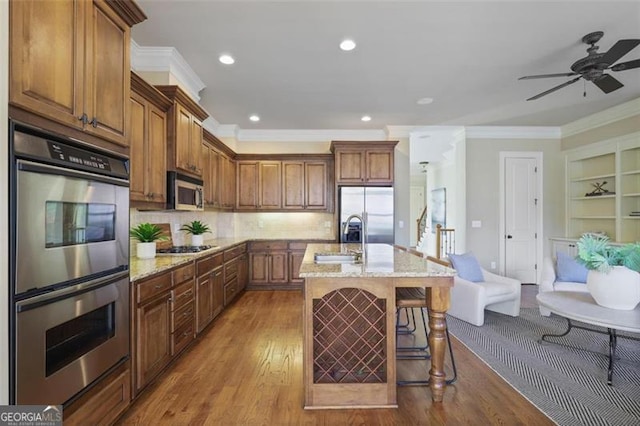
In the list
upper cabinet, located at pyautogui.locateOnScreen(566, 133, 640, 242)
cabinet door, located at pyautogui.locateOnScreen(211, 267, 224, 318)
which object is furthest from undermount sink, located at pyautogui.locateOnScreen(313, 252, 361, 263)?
upper cabinet, located at pyautogui.locateOnScreen(566, 133, 640, 242)

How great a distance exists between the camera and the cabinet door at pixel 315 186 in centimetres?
550

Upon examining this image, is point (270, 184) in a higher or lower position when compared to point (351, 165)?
lower

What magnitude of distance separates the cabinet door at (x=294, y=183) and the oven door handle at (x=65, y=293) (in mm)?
3791

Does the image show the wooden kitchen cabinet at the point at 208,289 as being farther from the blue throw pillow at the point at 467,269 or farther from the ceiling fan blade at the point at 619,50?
the ceiling fan blade at the point at 619,50

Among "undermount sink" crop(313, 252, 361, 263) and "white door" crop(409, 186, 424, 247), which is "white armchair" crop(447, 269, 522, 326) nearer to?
"undermount sink" crop(313, 252, 361, 263)

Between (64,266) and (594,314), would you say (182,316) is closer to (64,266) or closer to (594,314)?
(64,266)

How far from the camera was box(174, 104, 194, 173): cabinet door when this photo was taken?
10.1 feet

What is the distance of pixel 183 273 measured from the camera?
8.83 feet

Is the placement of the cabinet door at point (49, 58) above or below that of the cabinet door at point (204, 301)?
above

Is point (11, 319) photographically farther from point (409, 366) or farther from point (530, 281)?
point (530, 281)

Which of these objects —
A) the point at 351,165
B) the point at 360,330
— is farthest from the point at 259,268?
the point at 360,330

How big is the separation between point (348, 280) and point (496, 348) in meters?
1.95

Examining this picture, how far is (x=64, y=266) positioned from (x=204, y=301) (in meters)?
1.91

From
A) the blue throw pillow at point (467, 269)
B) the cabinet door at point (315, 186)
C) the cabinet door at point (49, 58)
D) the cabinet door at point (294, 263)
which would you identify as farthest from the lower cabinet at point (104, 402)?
the cabinet door at point (315, 186)
